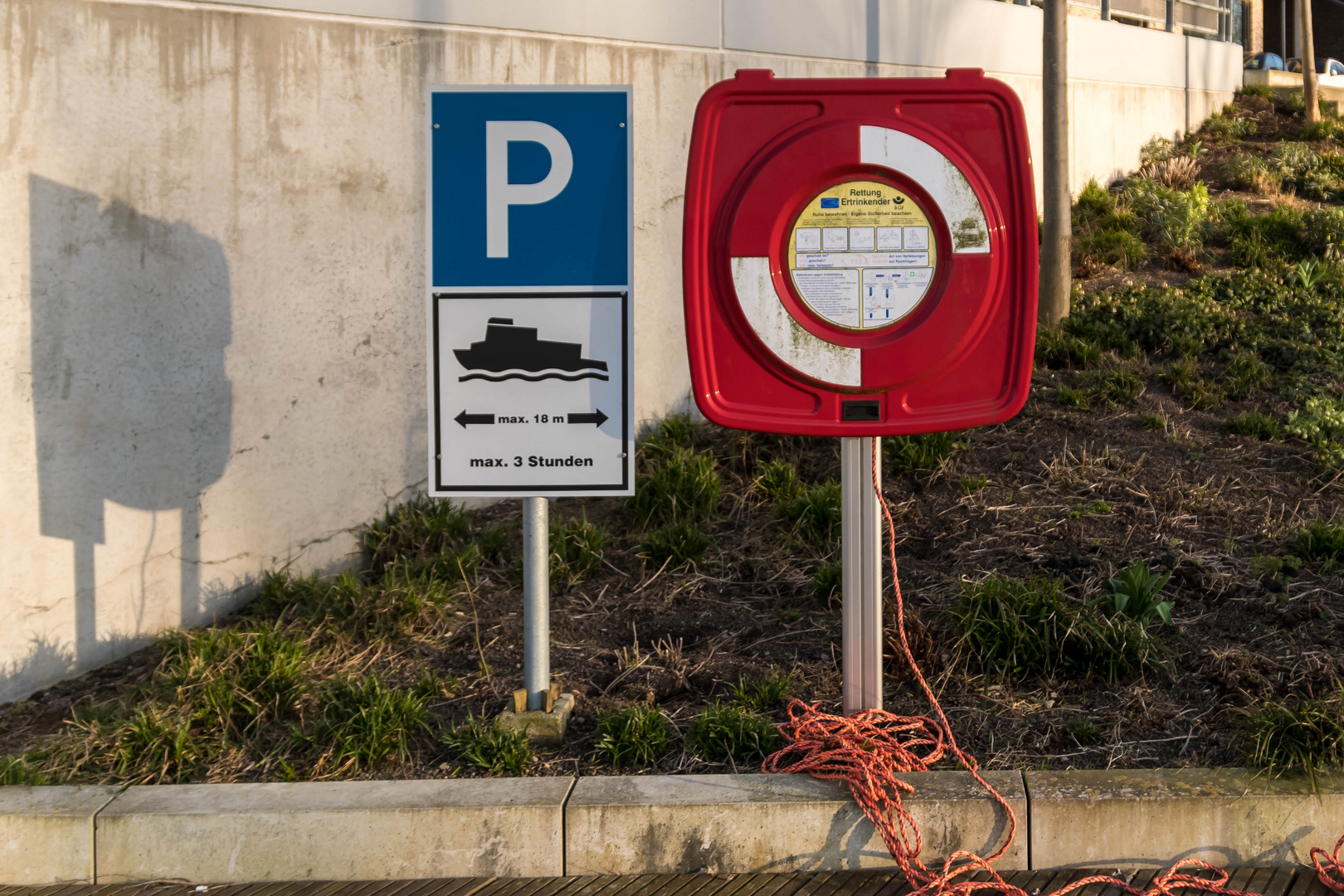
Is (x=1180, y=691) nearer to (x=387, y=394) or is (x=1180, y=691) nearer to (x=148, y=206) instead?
(x=387, y=394)

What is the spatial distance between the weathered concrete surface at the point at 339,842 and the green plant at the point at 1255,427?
3.65 metres

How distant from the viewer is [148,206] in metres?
4.16

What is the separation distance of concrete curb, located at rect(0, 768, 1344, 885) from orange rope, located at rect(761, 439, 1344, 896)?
45 millimetres

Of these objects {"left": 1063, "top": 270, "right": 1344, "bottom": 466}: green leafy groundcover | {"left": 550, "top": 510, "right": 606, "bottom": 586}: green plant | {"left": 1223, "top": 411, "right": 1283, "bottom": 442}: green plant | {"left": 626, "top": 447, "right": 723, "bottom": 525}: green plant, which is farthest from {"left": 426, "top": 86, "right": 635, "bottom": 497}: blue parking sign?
{"left": 1063, "top": 270, "right": 1344, "bottom": 466}: green leafy groundcover

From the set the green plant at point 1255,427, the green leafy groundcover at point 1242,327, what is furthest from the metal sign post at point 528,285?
the green leafy groundcover at point 1242,327

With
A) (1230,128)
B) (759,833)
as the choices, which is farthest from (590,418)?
(1230,128)

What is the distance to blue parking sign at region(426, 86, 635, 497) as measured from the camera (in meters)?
3.14

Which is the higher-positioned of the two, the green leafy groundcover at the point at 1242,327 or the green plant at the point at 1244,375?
the green leafy groundcover at the point at 1242,327

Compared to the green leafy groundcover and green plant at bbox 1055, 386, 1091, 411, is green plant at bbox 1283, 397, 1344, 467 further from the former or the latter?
green plant at bbox 1055, 386, 1091, 411

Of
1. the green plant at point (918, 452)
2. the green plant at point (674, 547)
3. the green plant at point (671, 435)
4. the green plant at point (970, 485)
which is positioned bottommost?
the green plant at point (674, 547)

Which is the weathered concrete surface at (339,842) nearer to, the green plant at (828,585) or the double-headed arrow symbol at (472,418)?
the double-headed arrow symbol at (472,418)

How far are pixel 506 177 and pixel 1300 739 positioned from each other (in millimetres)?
2531

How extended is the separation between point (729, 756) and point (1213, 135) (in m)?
8.83

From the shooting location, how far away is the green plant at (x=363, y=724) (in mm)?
3186
